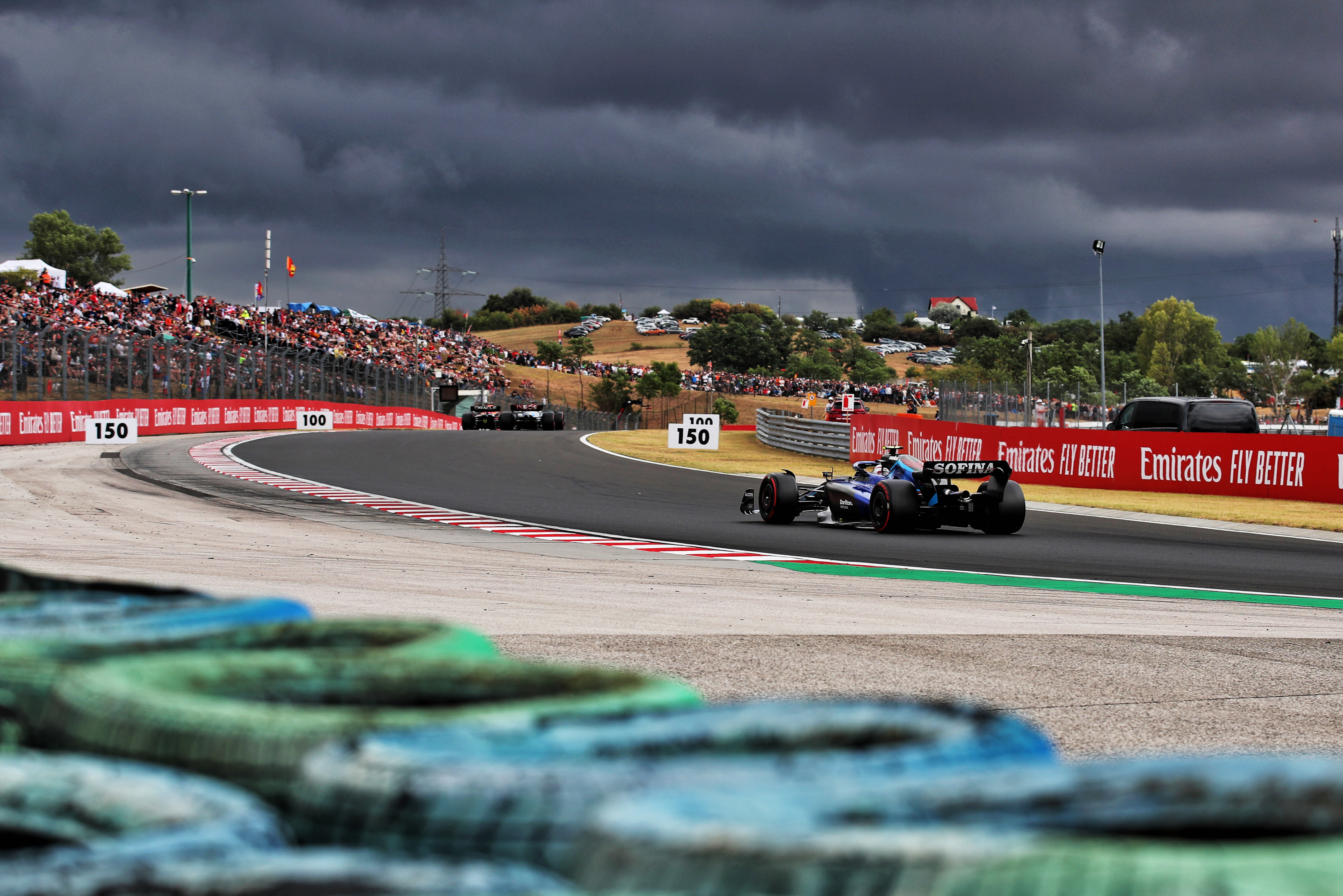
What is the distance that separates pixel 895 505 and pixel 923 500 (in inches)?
18.7

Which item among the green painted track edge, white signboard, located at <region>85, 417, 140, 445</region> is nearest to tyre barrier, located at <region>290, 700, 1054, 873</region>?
the green painted track edge

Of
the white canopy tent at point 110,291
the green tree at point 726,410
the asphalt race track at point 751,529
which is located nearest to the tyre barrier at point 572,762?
the asphalt race track at point 751,529

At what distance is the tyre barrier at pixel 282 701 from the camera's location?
142 cm

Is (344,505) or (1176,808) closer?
(1176,808)

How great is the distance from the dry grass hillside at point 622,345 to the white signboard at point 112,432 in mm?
128307

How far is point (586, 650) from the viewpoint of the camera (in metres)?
5.87

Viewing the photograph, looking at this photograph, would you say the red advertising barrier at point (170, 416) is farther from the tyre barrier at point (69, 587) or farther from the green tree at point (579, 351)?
the green tree at point (579, 351)

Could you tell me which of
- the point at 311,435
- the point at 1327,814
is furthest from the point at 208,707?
the point at 311,435

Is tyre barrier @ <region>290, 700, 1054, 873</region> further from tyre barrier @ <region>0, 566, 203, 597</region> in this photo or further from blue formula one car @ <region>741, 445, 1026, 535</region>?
blue formula one car @ <region>741, 445, 1026, 535</region>

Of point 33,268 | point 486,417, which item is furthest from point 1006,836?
point 33,268

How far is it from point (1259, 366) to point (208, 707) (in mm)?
145231

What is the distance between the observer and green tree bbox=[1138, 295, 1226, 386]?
495ft

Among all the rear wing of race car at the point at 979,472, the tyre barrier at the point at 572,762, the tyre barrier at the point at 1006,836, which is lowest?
the rear wing of race car at the point at 979,472

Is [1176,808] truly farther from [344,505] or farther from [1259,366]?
[1259,366]
